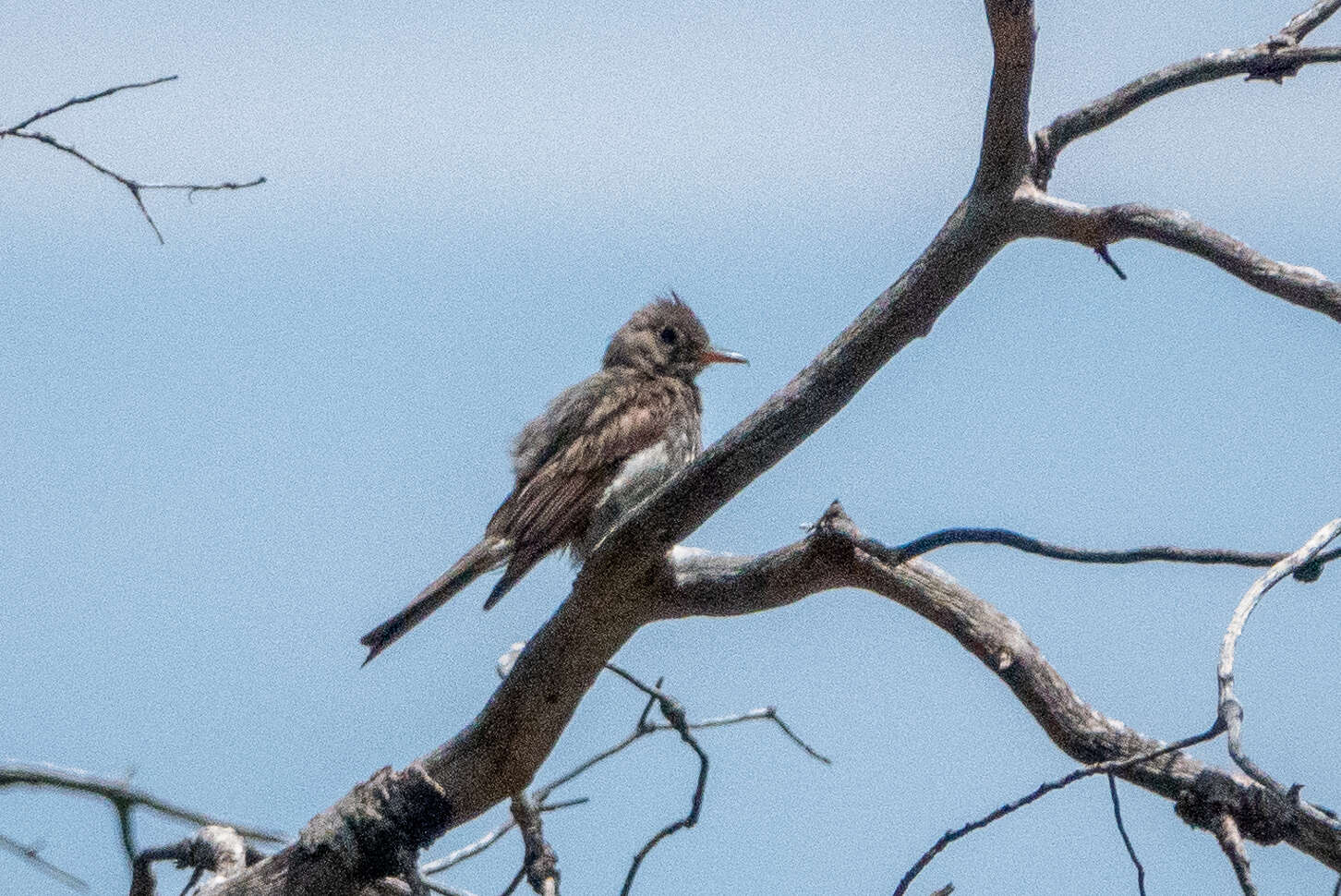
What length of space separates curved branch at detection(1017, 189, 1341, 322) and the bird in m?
2.10

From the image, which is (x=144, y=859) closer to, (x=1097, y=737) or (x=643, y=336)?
(x=1097, y=737)

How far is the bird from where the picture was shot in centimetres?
632

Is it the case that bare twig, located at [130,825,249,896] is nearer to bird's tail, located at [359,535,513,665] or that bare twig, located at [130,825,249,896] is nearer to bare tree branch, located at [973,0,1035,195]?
bird's tail, located at [359,535,513,665]

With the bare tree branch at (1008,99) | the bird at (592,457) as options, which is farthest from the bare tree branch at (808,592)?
the bird at (592,457)

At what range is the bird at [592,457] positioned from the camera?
6.32m

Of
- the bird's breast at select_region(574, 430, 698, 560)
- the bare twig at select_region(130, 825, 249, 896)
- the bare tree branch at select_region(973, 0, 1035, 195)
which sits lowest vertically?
the bare twig at select_region(130, 825, 249, 896)

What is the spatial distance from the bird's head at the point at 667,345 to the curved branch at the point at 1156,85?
3905 mm

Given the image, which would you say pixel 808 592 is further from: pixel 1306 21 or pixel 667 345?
pixel 667 345

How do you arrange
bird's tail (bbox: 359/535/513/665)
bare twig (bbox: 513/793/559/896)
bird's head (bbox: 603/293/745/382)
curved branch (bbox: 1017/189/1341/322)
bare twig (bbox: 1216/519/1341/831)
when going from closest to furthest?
bare twig (bbox: 1216/519/1341/831)
curved branch (bbox: 1017/189/1341/322)
bare twig (bbox: 513/793/559/896)
bird's tail (bbox: 359/535/513/665)
bird's head (bbox: 603/293/745/382)

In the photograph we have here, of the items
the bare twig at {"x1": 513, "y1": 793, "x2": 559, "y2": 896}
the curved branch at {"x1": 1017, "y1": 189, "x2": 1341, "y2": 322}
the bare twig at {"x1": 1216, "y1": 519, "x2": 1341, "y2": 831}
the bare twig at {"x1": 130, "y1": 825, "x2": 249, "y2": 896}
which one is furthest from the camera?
the bare twig at {"x1": 513, "y1": 793, "x2": 559, "y2": 896}

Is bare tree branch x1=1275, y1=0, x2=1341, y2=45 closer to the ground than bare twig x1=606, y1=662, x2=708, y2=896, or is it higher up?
higher up

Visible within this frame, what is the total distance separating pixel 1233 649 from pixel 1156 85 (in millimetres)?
1526

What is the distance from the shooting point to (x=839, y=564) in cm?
441

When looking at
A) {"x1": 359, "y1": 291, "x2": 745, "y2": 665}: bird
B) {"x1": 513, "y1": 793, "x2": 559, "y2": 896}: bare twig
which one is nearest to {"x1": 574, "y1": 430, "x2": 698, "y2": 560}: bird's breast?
{"x1": 359, "y1": 291, "x2": 745, "y2": 665}: bird
